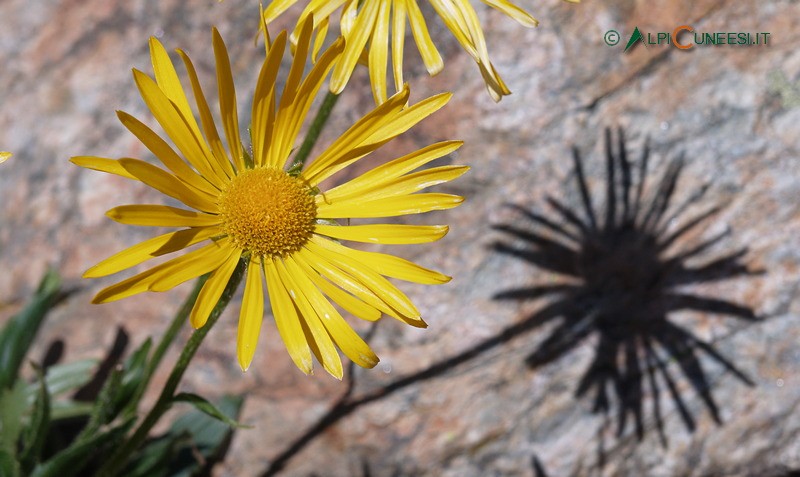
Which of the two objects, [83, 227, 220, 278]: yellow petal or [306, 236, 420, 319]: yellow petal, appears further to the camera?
[306, 236, 420, 319]: yellow petal

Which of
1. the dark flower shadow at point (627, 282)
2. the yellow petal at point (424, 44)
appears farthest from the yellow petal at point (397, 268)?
the dark flower shadow at point (627, 282)

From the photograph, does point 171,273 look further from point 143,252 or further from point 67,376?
point 67,376

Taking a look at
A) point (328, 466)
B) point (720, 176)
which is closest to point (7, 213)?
point (328, 466)

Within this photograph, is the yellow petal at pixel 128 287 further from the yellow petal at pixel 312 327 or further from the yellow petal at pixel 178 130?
the yellow petal at pixel 312 327

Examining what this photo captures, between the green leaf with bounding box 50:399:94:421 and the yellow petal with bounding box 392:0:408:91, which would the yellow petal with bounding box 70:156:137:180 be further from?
the green leaf with bounding box 50:399:94:421

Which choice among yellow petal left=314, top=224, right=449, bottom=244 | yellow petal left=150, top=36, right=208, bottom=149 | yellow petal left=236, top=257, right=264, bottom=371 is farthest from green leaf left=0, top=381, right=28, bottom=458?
yellow petal left=150, top=36, right=208, bottom=149

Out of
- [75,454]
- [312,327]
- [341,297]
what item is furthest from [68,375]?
[341,297]

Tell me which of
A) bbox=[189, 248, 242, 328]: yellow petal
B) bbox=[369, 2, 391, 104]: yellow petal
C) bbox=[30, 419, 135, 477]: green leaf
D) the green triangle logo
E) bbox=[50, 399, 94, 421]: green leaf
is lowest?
bbox=[30, 419, 135, 477]: green leaf
